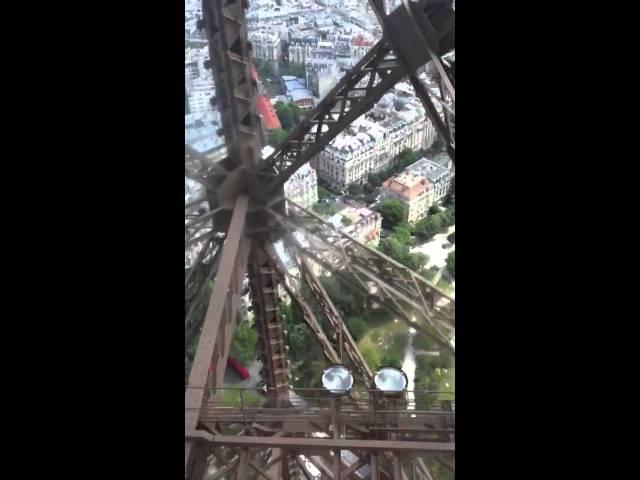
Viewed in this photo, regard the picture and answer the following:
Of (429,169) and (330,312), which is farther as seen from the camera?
(330,312)

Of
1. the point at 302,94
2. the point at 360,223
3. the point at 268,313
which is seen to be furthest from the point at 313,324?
the point at 302,94

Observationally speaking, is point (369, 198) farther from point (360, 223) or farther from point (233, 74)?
point (233, 74)

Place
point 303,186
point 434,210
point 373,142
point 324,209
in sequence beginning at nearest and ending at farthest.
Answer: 1. point 434,210
2. point 373,142
3. point 324,209
4. point 303,186

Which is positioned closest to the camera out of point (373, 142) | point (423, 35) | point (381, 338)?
point (423, 35)

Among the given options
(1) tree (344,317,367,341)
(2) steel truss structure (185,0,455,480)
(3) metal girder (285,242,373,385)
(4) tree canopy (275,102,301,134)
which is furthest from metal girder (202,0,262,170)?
(1) tree (344,317,367,341)

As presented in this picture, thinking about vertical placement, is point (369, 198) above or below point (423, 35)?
below

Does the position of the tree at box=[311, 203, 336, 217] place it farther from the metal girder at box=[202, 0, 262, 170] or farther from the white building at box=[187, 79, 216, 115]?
the white building at box=[187, 79, 216, 115]
